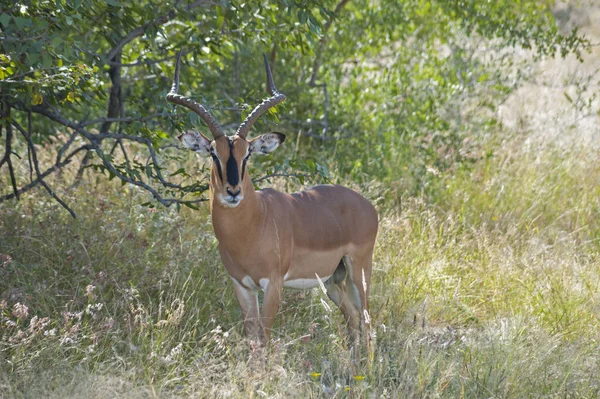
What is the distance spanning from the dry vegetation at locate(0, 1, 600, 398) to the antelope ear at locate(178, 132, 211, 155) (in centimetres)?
96

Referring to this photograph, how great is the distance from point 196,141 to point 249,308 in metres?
1.19

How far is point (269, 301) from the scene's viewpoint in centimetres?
551

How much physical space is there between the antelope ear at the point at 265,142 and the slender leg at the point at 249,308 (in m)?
0.90

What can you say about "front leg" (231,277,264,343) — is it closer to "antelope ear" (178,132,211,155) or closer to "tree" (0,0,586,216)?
"antelope ear" (178,132,211,155)

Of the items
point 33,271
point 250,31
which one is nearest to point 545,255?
point 250,31

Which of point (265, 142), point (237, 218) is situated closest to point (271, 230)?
point (237, 218)

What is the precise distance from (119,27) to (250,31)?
43.8 inches

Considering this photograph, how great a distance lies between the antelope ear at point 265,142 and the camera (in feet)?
18.2

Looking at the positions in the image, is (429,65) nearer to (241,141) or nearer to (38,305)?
(241,141)

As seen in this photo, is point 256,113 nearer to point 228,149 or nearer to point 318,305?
point 228,149

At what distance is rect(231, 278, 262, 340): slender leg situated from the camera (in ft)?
18.5

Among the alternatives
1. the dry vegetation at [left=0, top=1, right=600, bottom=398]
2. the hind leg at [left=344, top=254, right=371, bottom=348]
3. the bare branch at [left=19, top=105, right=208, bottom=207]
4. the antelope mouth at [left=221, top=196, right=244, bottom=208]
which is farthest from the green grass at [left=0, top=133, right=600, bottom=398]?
the antelope mouth at [left=221, top=196, right=244, bottom=208]

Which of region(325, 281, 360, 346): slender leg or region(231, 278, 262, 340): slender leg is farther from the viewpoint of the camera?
region(325, 281, 360, 346): slender leg

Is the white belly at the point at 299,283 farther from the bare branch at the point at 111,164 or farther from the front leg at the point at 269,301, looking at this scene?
the bare branch at the point at 111,164
